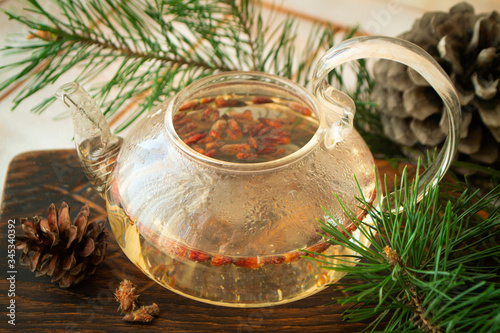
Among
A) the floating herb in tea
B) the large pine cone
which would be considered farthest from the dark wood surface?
the large pine cone

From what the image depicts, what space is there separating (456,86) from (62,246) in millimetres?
408

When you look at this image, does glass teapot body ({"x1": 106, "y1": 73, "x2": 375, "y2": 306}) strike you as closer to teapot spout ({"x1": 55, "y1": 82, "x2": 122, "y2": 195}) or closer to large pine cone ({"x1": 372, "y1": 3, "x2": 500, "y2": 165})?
teapot spout ({"x1": 55, "y1": 82, "x2": 122, "y2": 195})

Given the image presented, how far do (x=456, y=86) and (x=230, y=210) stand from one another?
0.99 feet

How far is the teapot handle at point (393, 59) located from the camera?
366 millimetres

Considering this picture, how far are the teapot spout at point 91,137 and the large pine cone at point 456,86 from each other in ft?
1.00

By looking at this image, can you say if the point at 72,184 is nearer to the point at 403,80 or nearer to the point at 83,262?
the point at 83,262

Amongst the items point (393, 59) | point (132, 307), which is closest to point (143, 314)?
point (132, 307)

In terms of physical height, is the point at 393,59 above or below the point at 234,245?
above

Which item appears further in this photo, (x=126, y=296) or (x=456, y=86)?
(x=456, y=86)

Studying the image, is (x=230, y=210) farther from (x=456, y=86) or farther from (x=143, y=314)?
(x=456, y=86)

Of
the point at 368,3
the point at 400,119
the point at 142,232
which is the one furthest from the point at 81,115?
the point at 368,3

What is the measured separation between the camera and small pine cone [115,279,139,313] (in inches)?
16.2

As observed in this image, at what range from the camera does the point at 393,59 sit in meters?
0.37

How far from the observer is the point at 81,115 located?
1.41ft
